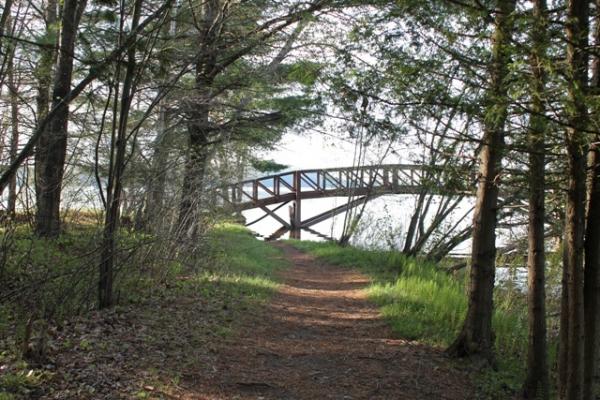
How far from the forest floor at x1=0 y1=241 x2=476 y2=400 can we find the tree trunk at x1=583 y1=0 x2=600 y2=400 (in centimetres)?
111

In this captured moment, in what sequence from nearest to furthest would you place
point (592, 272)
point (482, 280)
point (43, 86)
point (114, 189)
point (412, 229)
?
point (592, 272) → point (482, 280) → point (114, 189) → point (43, 86) → point (412, 229)

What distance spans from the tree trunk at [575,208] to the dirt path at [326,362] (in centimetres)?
117

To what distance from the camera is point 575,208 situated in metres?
3.84

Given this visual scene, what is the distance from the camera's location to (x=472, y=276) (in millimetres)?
5691

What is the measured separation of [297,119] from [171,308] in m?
5.20

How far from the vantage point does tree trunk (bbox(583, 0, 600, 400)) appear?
388cm

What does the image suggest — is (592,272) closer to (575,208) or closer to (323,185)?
(575,208)

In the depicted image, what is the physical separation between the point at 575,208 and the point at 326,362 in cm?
290

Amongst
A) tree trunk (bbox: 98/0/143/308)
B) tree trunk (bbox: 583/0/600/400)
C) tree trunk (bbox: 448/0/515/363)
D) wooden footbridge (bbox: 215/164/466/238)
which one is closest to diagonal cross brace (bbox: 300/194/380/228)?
wooden footbridge (bbox: 215/164/466/238)

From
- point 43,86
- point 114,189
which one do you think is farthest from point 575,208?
point 43,86

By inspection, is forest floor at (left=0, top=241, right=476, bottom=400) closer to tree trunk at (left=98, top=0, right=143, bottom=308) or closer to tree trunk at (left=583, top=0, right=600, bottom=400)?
tree trunk at (left=98, top=0, right=143, bottom=308)

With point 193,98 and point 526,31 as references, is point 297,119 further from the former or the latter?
point 526,31

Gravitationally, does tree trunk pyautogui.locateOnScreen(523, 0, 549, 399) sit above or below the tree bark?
below

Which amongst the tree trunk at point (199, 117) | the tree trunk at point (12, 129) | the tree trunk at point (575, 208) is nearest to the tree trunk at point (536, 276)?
the tree trunk at point (575, 208)
